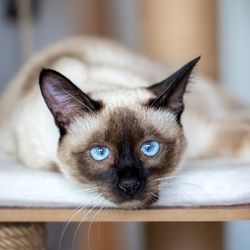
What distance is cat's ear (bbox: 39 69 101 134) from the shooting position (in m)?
1.42

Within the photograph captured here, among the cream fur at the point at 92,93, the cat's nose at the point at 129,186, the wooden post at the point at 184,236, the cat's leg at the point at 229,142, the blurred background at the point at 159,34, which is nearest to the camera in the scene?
the cat's nose at the point at 129,186

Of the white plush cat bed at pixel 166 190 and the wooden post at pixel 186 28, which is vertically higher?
the wooden post at pixel 186 28

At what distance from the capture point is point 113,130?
1437 mm

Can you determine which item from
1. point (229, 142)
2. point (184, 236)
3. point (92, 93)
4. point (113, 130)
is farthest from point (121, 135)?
point (184, 236)

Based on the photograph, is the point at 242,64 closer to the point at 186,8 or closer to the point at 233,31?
the point at 233,31

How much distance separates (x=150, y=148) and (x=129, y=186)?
14 cm

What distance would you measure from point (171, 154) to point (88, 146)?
221 mm

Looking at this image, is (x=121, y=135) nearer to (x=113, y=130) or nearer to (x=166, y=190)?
(x=113, y=130)

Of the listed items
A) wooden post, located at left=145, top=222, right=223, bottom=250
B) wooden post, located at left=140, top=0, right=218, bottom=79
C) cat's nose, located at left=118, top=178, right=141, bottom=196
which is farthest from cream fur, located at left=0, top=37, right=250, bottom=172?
wooden post, located at left=145, top=222, right=223, bottom=250

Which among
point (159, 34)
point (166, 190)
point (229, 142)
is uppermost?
point (159, 34)

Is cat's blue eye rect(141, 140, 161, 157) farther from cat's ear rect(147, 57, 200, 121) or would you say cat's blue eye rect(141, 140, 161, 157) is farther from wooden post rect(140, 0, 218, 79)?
wooden post rect(140, 0, 218, 79)

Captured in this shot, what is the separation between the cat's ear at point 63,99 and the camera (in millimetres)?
1422

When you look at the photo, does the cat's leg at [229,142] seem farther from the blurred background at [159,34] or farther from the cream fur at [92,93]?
the blurred background at [159,34]

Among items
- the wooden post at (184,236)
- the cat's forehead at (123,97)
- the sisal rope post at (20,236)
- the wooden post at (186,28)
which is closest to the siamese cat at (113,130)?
the cat's forehead at (123,97)
